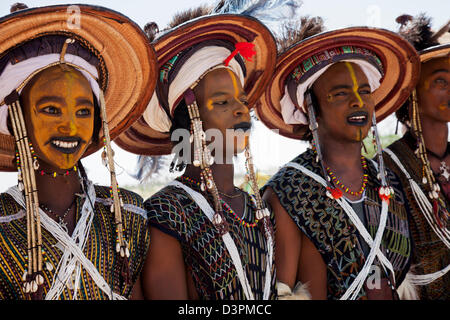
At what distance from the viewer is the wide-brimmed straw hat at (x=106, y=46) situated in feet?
8.53

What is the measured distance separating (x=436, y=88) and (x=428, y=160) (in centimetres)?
61

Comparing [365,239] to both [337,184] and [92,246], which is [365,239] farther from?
[92,246]

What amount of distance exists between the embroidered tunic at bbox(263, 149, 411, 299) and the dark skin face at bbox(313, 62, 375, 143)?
0.30m

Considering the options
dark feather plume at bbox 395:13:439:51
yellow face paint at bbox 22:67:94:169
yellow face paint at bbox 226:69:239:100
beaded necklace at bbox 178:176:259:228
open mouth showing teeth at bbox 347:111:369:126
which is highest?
dark feather plume at bbox 395:13:439:51

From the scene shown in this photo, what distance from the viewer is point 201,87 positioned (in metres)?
3.45

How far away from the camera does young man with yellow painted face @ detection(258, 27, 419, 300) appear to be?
3680 millimetres

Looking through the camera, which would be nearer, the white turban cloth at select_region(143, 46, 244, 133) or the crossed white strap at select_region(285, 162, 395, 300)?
the white turban cloth at select_region(143, 46, 244, 133)

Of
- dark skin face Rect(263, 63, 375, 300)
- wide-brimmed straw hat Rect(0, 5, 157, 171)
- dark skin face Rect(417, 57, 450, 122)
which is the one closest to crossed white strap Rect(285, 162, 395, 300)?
dark skin face Rect(263, 63, 375, 300)

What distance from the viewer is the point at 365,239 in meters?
3.71

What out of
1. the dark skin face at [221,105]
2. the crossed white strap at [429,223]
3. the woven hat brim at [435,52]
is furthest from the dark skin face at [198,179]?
the woven hat brim at [435,52]

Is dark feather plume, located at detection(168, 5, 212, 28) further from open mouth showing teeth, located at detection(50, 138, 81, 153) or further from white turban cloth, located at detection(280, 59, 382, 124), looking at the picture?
open mouth showing teeth, located at detection(50, 138, 81, 153)

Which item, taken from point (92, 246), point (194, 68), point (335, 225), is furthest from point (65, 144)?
point (335, 225)

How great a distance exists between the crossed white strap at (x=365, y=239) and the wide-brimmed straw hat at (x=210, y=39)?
0.78 meters
